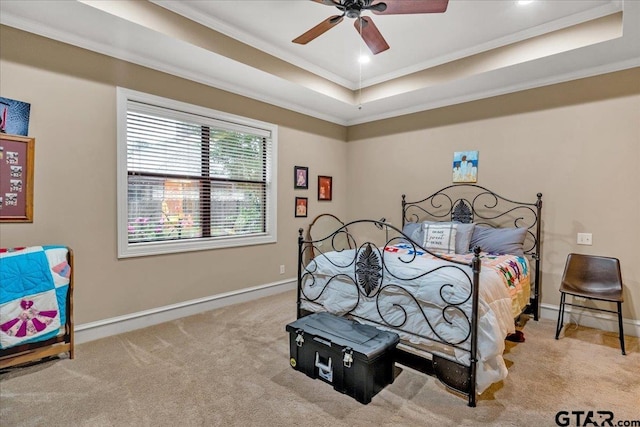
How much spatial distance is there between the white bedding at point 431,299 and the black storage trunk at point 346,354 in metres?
0.18

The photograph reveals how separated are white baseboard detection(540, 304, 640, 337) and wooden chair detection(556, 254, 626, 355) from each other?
0.26 ft

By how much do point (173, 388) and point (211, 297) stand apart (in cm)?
164

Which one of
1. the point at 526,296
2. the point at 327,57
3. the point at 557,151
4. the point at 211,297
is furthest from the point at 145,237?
the point at 557,151

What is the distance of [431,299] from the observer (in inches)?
85.4

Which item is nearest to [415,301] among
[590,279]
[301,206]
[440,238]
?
[440,238]

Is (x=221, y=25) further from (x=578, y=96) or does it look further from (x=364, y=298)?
(x=578, y=96)

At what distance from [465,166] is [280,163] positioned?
2436mm

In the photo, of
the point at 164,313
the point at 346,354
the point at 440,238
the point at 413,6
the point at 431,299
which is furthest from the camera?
the point at 440,238

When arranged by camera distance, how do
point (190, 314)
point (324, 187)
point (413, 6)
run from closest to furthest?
point (413, 6), point (190, 314), point (324, 187)

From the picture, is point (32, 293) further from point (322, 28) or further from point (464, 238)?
point (464, 238)

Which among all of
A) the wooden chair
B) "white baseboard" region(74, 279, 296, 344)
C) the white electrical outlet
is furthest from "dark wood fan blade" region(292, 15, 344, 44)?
the white electrical outlet

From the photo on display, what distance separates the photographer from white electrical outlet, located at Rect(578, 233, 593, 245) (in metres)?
3.34

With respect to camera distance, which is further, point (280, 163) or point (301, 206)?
point (301, 206)

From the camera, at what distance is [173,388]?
2203 millimetres
